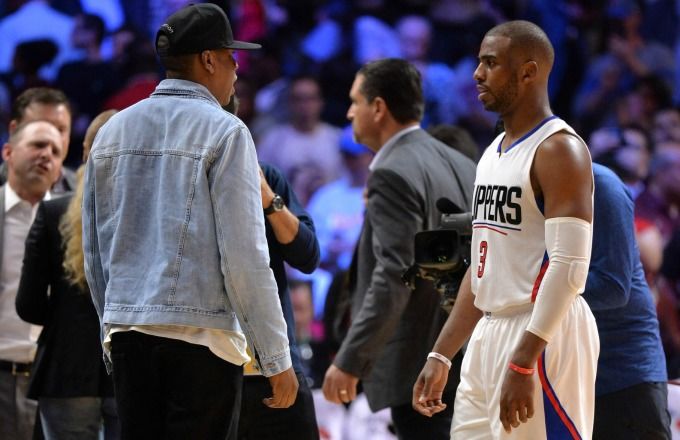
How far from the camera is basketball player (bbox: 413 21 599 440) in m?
3.09

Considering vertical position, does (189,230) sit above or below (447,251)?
above

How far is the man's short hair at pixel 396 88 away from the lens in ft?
16.3

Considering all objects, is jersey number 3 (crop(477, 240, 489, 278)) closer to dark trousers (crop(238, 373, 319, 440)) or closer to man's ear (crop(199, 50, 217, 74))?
dark trousers (crop(238, 373, 319, 440))

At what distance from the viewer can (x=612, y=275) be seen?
363 cm

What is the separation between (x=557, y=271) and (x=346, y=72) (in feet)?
23.5

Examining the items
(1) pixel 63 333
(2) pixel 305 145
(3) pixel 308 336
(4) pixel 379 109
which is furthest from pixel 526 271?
(2) pixel 305 145

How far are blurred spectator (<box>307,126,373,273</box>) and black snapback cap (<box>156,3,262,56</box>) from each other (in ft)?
20.7

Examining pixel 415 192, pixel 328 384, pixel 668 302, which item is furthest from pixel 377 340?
pixel 668 302

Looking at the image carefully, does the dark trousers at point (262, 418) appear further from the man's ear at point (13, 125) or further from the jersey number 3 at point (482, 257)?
the man's ear at point (13, 125)

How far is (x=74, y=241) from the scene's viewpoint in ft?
14.1

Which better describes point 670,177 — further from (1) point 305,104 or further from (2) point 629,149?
(1) point 305,104

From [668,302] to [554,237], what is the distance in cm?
633

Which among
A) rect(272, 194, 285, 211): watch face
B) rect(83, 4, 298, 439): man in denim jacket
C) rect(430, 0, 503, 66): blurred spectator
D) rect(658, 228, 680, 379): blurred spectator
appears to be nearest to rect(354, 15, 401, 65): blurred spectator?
rect(430, 0, 503, 66): blurred spectator

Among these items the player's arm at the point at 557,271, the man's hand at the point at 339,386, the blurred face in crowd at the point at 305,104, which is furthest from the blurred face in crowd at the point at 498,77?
the blurred face in crowd at the point at 305,104
